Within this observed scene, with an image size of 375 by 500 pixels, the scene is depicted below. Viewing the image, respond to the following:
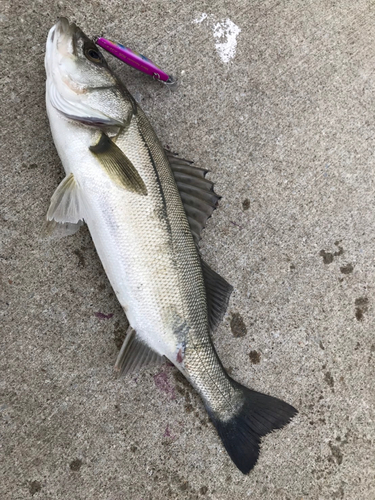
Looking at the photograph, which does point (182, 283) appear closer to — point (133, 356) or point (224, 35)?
point (133, 356)

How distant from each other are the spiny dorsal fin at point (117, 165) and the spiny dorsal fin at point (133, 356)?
0.70 metres

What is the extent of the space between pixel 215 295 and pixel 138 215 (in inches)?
23.1

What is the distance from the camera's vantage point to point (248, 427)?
1928 mm

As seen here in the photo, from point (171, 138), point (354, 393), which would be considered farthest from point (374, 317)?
point (171, 138)

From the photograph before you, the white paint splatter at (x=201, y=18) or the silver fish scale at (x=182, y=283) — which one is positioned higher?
the white paint splatter at (x=201, y=18)

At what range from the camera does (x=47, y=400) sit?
1875 mm

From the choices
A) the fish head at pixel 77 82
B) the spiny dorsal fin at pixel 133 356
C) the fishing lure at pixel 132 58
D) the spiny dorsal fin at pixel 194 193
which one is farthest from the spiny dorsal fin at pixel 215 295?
the fishing lure at pixel 132 58

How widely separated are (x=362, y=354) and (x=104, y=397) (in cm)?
155

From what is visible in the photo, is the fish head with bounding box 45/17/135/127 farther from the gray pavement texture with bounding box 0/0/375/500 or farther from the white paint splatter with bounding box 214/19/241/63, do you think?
the white paint splatter with bounding box 214/19/241/63

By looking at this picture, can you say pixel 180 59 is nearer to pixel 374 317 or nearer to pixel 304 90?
pixel 304 90

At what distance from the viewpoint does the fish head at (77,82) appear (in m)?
1.72

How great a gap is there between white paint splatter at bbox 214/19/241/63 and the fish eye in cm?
83

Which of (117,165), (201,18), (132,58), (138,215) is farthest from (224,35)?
(138,215)

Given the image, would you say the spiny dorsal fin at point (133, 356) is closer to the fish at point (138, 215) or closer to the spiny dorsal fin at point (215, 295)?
the fish at point (138, 215)
